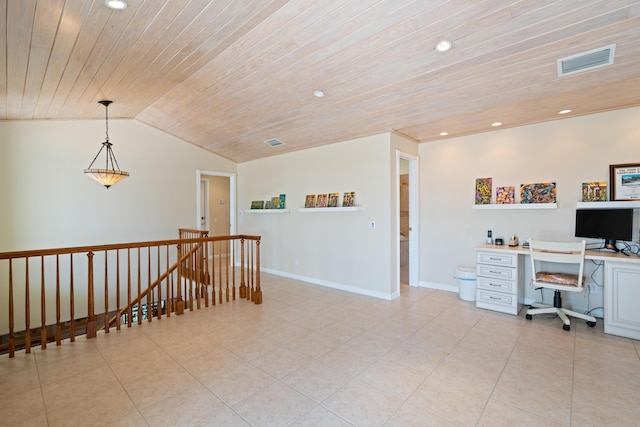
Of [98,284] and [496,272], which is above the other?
[496,272]

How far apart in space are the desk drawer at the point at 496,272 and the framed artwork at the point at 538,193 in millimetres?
1021

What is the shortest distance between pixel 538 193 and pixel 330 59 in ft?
10.6

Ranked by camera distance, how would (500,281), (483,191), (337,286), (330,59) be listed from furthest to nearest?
(337,286) → (483,191) → (500,281) → (330,59)

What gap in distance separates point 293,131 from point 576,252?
4.06 m

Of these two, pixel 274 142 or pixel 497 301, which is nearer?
pixel 497 301

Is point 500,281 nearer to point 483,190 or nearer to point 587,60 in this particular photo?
point 483,190

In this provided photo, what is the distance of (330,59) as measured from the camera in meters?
2.90

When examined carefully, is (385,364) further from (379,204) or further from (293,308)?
(379,204)

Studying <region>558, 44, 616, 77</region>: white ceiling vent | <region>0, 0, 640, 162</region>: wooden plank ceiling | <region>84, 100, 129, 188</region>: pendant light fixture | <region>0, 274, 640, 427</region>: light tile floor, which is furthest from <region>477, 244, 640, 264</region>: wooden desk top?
<region>84, 100, 129, 188</region>: pendant light fixture

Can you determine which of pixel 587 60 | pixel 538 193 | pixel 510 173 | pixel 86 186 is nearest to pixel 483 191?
pixel 510 173

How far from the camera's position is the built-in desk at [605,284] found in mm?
2973

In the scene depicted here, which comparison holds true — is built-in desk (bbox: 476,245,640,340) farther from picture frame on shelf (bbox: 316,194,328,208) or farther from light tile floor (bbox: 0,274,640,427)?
picture frame on shelf (bbox: 316,194,328,208)

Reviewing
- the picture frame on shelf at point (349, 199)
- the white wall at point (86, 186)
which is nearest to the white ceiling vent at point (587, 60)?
the picture frame on shelf at point (349, 199)

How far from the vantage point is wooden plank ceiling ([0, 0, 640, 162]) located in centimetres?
219
